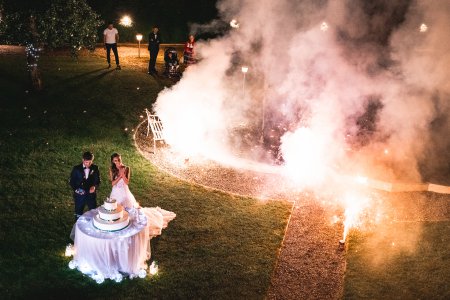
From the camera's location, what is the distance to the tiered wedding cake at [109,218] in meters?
7.50

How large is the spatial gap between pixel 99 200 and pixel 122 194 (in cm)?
201

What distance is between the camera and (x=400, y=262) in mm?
9008

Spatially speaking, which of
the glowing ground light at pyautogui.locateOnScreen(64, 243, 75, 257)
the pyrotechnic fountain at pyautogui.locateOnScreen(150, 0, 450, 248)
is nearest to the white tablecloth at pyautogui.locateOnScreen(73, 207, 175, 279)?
the glowing ground light at pyautogui.locateOnScreen(64, 243, 75, 257)

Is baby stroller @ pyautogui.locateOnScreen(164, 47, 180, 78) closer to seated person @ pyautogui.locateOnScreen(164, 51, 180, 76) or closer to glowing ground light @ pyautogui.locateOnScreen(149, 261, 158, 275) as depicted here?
seated person @ pyautogui.locateOnScreen(164, 51, 180, 76)

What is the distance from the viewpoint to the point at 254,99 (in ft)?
64.5

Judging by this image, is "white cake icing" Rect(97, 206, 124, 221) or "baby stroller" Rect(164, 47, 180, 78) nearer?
"white cake icing" Rect(97, 206, 124, 221)

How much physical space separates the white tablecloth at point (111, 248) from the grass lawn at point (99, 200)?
0.23 meters

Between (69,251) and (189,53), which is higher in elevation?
(189,53)

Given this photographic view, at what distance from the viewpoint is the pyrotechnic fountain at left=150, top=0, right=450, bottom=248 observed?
Answer: 14.0 metres

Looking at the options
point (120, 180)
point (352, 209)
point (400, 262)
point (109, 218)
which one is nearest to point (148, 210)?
point (120, 180)

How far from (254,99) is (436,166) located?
8.43 meters

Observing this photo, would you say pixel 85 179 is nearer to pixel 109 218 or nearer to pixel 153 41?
pixel 109 218

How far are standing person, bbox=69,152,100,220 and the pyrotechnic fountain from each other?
5.48 metres

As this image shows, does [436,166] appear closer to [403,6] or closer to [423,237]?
[423,237]
